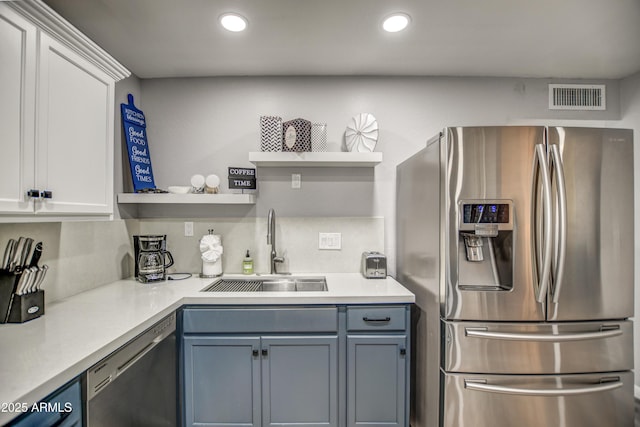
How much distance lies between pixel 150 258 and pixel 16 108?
1.11 meters

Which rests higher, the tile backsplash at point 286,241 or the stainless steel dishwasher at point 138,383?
the tile backsplash at point 286,241

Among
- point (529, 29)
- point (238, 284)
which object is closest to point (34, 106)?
point (238, 284)

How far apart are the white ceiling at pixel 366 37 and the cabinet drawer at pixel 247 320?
1.62m

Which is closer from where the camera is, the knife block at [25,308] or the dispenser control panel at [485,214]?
the knife block at [25,308]

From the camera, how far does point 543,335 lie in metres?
1.39

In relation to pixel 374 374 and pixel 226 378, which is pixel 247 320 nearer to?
pixel 226 378

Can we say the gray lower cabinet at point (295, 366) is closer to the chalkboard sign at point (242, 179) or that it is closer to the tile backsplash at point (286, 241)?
the tile backsplash at point (286, 241)

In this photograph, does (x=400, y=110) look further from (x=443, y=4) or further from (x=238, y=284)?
(x=238, y=284)

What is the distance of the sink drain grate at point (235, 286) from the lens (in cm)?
188

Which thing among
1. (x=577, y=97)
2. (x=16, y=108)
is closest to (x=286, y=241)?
(x=16, y=108)

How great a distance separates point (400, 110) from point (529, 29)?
0.86 metres

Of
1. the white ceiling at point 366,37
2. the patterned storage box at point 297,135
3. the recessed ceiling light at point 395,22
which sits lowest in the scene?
the patterned storage box at point 297,135

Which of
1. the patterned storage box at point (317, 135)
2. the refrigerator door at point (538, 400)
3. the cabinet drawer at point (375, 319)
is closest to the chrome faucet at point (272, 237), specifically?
the patterned storage box at point (317, 135)

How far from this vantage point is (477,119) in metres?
2.24
